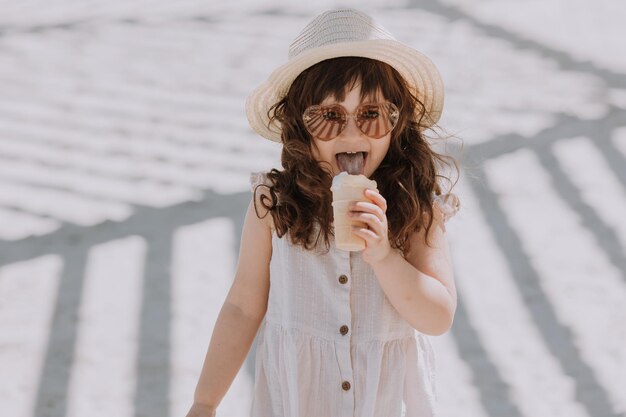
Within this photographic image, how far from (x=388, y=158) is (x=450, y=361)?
1421 mm

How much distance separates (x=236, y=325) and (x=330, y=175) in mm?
321

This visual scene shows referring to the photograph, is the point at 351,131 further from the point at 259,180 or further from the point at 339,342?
the point at 339,342

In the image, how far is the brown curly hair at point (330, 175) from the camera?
6.16ft

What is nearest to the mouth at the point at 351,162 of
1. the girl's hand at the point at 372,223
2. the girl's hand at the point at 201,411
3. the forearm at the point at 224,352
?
the girl's hand at the point at 372,223

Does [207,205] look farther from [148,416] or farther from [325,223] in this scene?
[325,223]

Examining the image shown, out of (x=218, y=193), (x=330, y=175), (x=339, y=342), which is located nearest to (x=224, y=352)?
(x=339, y=342)

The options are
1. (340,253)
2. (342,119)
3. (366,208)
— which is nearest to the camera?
(366,208)

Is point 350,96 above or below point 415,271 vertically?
above

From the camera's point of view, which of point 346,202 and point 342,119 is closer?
point 346,202

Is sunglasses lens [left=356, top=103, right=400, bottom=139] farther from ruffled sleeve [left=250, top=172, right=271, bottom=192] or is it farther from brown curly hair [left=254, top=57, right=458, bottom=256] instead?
ruffled sleeve [left=250, top=172, right=271, bottom=192]

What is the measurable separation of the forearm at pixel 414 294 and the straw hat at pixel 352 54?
304 mm

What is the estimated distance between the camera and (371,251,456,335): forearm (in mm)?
1819

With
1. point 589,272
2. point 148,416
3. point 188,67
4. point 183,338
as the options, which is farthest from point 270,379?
point 188,67

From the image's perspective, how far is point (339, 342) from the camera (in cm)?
193
